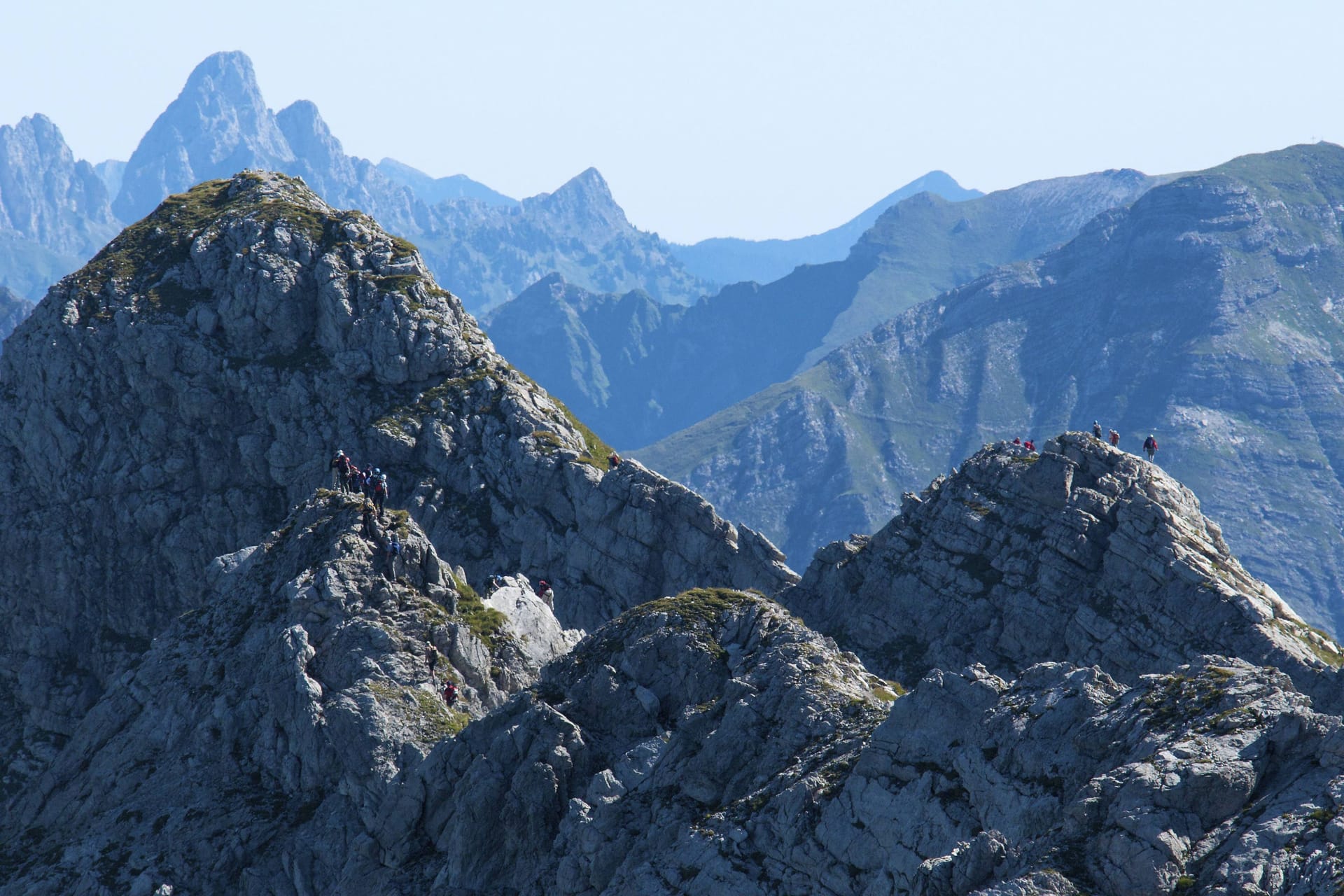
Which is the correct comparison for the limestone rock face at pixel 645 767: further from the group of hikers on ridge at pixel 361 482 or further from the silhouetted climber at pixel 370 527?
the group of hikers on ridge at pixel 361 482

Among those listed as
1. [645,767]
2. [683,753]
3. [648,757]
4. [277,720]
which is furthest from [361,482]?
[683,753]

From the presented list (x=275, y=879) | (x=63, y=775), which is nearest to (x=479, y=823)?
(x=275, y=879)

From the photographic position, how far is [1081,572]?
9381cm

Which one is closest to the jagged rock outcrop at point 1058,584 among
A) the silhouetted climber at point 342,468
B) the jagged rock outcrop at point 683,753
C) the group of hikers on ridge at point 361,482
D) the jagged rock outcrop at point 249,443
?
the jagged rock outcrop at point 683,753

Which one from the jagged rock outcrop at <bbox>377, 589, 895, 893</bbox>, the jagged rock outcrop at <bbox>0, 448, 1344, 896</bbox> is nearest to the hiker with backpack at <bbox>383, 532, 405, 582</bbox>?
the jagged rock outcrop at <bbox>0, 448, 1344, 896</bbox>

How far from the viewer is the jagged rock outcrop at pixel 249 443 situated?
122 metres

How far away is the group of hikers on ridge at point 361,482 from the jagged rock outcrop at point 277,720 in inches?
62.5

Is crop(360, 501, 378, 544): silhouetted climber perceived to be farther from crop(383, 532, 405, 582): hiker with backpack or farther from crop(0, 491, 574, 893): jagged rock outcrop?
crop(383, 532, 405, 582): hiker with backpack

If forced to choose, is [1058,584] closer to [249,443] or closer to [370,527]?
[370,527]

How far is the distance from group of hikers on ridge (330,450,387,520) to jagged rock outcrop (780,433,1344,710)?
37.6m

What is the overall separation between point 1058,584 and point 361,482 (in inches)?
1915

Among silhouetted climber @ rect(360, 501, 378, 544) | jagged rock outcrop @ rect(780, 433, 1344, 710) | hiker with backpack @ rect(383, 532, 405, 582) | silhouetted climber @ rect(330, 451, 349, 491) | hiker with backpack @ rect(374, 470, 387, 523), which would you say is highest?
silhouetted climber @ rect(330, 451, 349, 491)

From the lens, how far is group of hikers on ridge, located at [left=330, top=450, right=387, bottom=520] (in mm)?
81125

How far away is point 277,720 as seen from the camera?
71.9 meters
